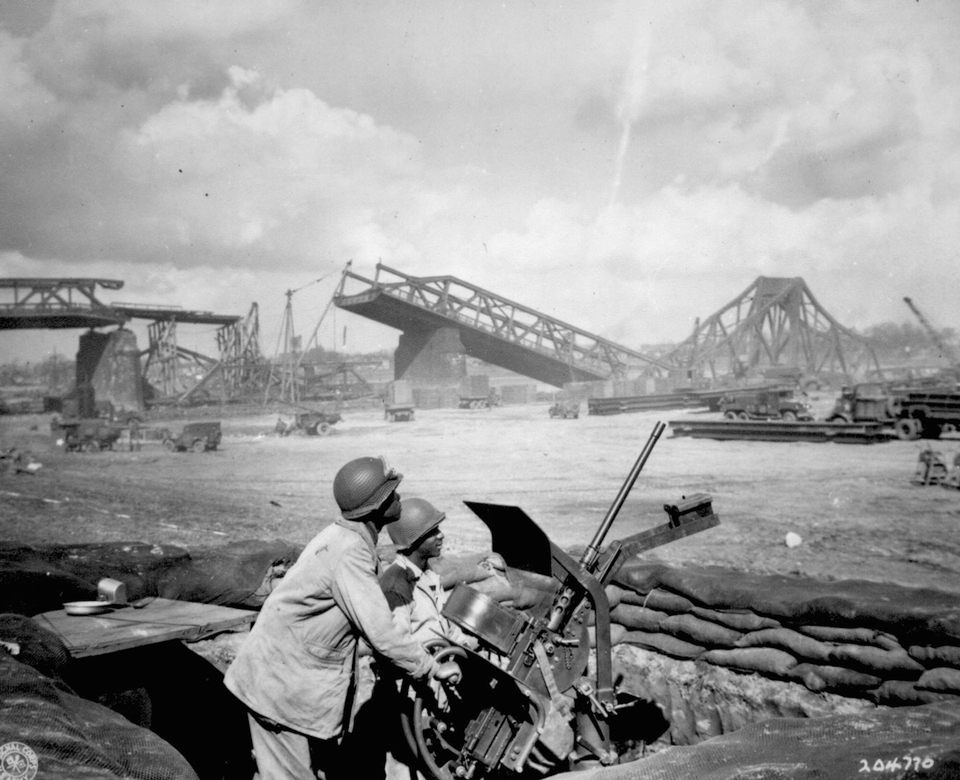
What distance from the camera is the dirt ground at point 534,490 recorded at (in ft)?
21.1

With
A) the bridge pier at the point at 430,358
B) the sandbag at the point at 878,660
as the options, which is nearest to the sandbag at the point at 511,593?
the sandbag at the point at 878,660

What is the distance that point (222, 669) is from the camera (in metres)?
3.21

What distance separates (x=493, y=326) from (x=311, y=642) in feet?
38.4

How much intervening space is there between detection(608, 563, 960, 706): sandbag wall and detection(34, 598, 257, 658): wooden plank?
2155 millimetres

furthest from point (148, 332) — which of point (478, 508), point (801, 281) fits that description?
point (801, 281)

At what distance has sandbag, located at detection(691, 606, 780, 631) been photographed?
2998mm

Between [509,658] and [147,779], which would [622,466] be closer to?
[509,658]

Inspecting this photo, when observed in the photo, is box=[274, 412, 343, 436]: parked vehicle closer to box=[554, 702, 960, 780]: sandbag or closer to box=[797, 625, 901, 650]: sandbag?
box=[797, 625, 901, 650]: sandbag

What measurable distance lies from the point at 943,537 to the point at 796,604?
15.6 ft

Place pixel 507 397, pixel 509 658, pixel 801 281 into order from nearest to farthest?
pixel 509 658
pixel 507 397
pixel 801 281

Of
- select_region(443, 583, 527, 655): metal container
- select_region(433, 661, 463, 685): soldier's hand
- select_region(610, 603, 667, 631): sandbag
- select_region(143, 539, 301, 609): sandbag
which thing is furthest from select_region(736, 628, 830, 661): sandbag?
select_region(143, 539, 301, 609): sandbag

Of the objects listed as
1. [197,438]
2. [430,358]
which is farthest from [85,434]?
[430,358]

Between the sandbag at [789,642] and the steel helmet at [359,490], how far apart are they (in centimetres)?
201

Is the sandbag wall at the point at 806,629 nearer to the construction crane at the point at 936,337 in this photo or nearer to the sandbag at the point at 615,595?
the sandbag at the point at 615,595
